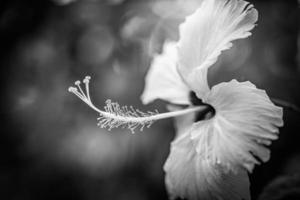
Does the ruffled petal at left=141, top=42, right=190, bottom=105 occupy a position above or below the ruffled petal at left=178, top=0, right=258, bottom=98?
below

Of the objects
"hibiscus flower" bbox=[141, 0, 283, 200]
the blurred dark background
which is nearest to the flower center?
"hibiscus flower" bbox=[141, 0, 283, 200]

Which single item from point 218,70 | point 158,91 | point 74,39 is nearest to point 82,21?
point 74,39

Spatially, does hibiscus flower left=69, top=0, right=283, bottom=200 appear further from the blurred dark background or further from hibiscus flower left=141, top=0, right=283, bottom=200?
the blurred dark background

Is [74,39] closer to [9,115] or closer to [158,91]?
[9,115]

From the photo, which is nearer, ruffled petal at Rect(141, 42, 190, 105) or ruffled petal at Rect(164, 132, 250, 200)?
ruffled petal at Rect(164, 132, 250, 200)

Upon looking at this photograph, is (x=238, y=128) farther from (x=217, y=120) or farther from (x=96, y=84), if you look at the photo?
(x=96, y=84)

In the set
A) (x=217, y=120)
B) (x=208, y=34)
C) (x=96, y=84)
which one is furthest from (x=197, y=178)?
(x=96, y=84)

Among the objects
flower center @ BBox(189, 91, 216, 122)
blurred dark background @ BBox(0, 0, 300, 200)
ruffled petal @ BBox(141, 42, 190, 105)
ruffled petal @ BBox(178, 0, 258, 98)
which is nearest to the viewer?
ruffled petal @ BBox(178, 0, 258, 98)
